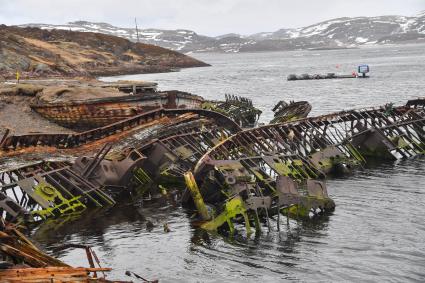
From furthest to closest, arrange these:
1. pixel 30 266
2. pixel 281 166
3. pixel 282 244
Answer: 1. pixel 281 166
2. pixel 282 244
3. pixel 30 266

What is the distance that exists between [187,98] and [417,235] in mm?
30721

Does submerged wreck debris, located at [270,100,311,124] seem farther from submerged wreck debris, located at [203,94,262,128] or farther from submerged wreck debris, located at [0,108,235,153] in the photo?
submerged wreck debris, located at [0,108,235,153]

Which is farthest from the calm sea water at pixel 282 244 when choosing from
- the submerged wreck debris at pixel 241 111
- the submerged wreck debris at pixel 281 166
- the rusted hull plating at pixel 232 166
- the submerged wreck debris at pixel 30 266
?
the submerged wreck debris at pixel 241 111

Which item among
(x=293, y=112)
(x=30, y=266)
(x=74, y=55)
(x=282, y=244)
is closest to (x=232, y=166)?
(x=282, y=244)

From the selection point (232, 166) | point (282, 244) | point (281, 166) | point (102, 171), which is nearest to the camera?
point (282, 244)

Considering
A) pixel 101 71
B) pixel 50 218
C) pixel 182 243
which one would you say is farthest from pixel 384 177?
pixel 101 71

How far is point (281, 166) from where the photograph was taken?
88.0 feet

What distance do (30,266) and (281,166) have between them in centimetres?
1762

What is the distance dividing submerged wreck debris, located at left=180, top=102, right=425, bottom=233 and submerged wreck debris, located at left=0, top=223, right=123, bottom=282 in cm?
980

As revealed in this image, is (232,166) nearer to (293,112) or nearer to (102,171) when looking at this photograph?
(102,171)

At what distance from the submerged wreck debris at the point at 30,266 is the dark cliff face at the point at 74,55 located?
66.5 metres

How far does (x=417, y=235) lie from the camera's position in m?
20.0

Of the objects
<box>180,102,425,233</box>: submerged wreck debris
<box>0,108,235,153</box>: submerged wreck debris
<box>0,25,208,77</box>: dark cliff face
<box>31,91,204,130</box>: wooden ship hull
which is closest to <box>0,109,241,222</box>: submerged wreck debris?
<box>0,108,235,153</box>: submerged wreck debris

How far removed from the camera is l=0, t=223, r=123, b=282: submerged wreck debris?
9.70 m
